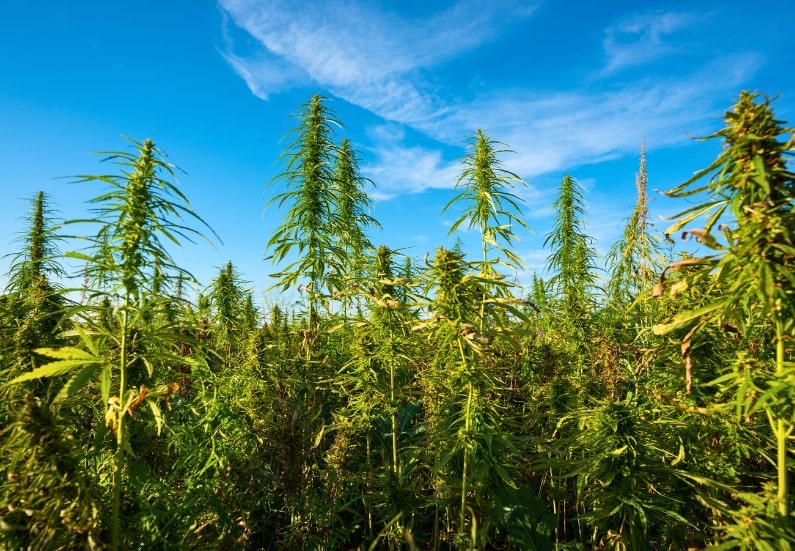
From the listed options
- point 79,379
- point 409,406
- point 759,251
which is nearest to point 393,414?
point 409,406

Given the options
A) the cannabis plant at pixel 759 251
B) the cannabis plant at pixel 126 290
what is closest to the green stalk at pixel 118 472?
the cannabis plant at pixel 126 290

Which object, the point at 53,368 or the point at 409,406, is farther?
the point at 409,406

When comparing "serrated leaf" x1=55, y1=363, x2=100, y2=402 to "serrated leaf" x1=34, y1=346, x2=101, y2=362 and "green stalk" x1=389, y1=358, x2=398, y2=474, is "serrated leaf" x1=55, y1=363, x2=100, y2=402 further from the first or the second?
"green stalk" x1=389, y1=358, x2=398, y2=474

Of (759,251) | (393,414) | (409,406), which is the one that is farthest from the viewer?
(409,406)

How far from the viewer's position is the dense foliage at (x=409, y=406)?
5.34 ft

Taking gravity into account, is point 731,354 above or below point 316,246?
below

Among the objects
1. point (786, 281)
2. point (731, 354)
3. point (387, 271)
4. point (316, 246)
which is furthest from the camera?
point (316, 246)

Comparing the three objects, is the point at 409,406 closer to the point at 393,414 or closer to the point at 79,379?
the point at 393,414

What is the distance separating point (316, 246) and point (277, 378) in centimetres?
182

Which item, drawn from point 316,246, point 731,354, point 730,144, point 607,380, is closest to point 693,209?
point 730,144

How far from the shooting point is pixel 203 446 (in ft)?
10.2

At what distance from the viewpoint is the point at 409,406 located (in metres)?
4.89

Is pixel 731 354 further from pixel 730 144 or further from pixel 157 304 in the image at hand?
pixel 157 304

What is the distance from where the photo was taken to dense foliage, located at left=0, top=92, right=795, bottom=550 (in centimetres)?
163
